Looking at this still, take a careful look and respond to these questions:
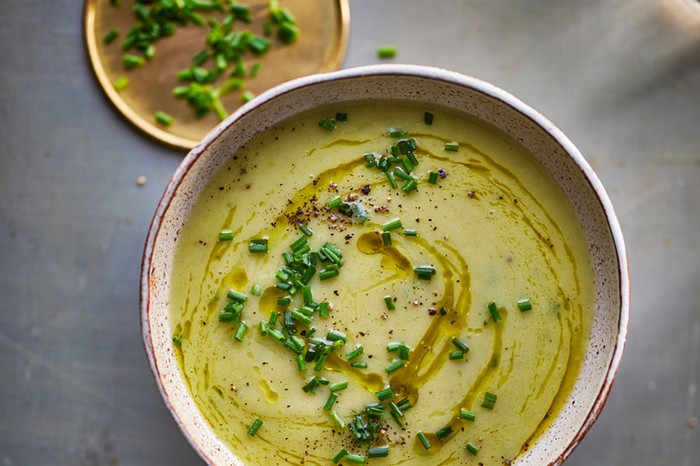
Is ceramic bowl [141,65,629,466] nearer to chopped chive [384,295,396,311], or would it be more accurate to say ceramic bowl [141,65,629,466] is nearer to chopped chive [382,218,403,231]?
chopped chive [382,218,403,231]

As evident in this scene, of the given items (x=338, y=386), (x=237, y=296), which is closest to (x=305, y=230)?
(x=237, y=296)

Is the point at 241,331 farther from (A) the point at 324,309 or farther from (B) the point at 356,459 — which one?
(B) the point at 356,459

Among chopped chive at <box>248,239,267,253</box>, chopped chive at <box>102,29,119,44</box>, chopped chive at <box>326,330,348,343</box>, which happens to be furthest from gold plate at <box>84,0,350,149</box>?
chopped chive at <box>326,330,348,343</box>

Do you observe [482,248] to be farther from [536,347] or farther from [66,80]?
[66,80]

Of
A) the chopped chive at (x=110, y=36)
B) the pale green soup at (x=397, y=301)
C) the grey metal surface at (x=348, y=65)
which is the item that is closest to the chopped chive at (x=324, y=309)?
the pale green soup at (x=397, y=301)

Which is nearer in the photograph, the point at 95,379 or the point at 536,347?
the point at 536,347

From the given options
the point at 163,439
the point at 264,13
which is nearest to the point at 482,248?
the point at 264,13
